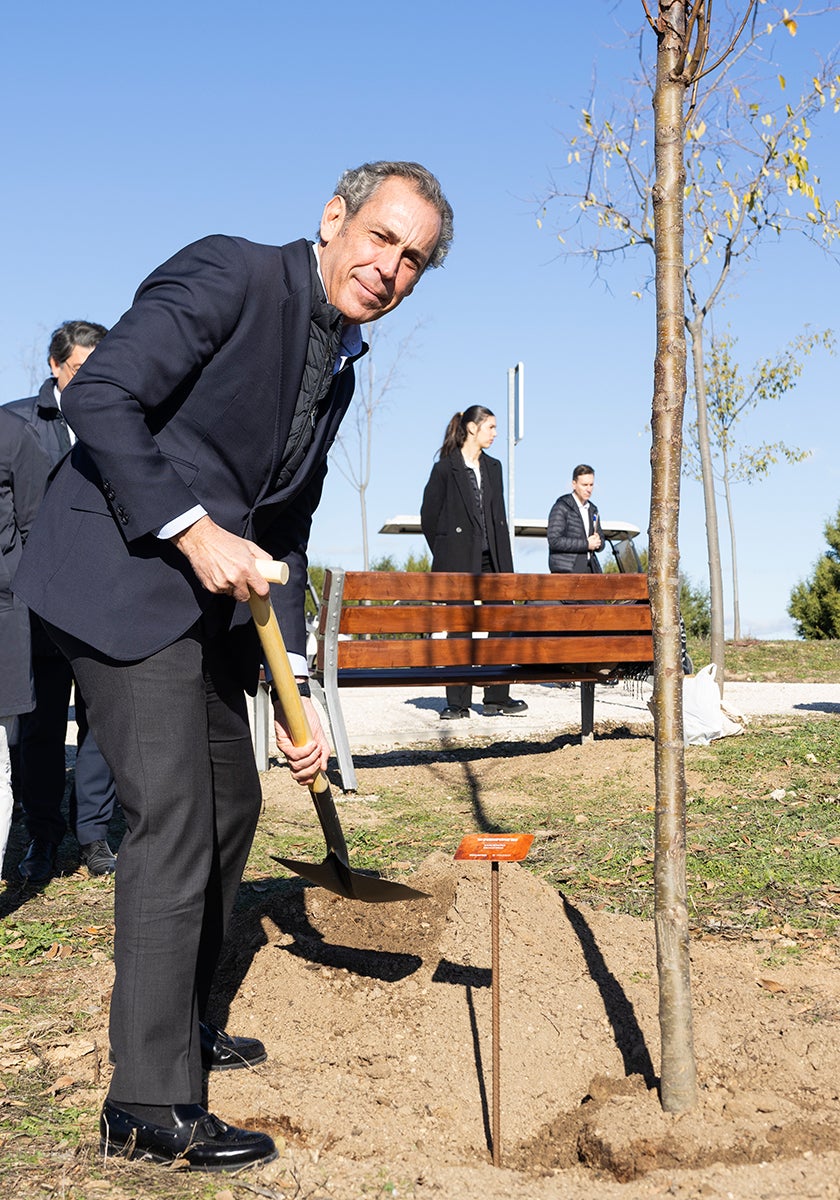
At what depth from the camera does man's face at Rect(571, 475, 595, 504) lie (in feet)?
35.3

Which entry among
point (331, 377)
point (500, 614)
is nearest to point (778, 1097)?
point (331, 377)

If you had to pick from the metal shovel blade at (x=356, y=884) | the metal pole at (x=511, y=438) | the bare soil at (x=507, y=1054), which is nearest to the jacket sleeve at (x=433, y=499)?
the metal pole at (x=511, y=438)

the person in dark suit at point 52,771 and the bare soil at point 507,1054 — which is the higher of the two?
the person in dark suit at point 52,771

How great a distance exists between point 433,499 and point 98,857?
4643 millimetres

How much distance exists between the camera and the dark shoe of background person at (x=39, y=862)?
4848 millimetres

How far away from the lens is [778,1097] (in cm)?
266

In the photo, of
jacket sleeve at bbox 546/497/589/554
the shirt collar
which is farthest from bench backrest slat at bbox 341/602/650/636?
the shirt collar

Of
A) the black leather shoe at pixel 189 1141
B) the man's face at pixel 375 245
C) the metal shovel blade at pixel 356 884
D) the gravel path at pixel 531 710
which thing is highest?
the man's face at pixel 375 245

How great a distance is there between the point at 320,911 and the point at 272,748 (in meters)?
4.25

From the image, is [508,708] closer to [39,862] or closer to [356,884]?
[39,862]

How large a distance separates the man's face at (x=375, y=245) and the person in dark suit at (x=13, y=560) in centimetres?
217

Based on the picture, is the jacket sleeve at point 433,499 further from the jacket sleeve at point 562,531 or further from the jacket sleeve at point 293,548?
the jacket sleeve at point 293,548

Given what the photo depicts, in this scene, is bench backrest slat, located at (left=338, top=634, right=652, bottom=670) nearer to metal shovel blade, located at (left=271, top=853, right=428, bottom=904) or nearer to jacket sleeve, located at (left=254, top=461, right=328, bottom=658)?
metal shovel blade, located at (left=271, top=853, right=428, bottom=904)

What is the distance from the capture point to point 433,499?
353 inches
